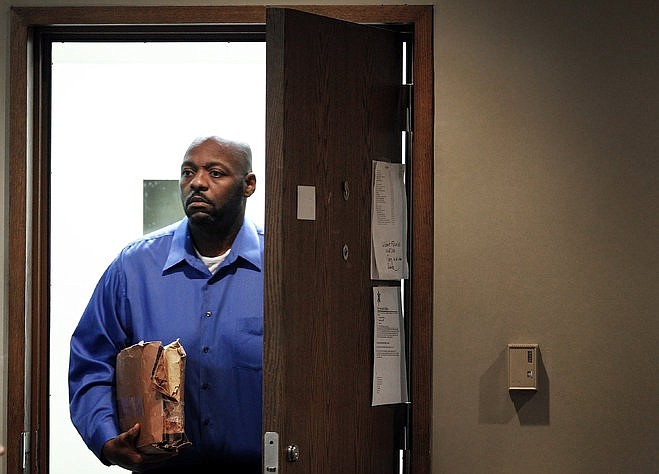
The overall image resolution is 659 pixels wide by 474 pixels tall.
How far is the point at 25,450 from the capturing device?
2391 mm

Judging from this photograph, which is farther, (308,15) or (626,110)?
(626,110)

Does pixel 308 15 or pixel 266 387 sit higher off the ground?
pixel 308 15

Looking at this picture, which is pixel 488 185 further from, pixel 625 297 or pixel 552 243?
pixel 625 297

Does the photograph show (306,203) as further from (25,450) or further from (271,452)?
(25,450)

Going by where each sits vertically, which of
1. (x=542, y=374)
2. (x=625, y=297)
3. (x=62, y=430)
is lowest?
(x=62, y=430)

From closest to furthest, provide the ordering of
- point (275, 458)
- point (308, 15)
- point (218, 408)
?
point (275, 458) → point (308, 15) → point (218, 408)

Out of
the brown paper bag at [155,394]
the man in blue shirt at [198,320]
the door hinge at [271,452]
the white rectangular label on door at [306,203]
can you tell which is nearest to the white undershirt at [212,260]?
the man in blue shirt at [198,320]

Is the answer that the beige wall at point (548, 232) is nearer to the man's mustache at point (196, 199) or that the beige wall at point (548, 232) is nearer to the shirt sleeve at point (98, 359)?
the man's mustache at point (196, 199)

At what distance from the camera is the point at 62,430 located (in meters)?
2.47

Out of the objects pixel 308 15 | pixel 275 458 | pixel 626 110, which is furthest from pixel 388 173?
pixel 275 458

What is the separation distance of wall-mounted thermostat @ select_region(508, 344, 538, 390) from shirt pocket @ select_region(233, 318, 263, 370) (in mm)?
638

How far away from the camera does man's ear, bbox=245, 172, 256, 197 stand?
254 cm

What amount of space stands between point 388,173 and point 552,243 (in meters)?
0.45

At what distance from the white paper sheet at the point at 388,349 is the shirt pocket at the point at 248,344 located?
1.10ft
